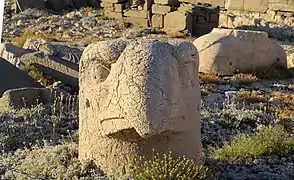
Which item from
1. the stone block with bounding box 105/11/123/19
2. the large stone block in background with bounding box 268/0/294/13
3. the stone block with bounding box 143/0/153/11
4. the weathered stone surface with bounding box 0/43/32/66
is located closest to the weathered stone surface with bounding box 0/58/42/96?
the weathered stone surface with bounding box 0/43/32/66

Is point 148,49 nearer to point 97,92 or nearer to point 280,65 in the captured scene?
point 97,92

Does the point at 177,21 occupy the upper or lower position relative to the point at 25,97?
lower

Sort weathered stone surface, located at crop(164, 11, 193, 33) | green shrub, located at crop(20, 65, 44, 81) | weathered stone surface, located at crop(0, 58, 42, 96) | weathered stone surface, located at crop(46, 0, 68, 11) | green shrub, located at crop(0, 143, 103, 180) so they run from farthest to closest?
1. weathered stone surface, located at crop(46, 0, 68, 11)
2. weathered stone surface, located at crop(164, 11, 193, 33)
3. green shrub, located at crop(20, 65, 44, 81)
4. weathered stone surface, located at crop(0, 58, 42, 96)
5. green shrub, located at crop(0, 143, 103, 180)

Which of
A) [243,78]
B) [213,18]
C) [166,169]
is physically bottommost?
[243,78]

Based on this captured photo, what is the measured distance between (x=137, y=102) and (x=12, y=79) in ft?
18.1

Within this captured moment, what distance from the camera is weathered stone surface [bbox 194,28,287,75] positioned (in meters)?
13.1

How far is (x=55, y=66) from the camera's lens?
11.8 m

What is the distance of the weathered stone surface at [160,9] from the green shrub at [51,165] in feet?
45.7

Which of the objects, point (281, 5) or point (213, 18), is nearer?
point (213, 18)

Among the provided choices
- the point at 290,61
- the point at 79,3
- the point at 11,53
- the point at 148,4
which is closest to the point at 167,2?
the point at 148,4

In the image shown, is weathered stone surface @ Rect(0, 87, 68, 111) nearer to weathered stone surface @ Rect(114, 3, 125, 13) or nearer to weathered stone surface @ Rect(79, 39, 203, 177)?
weathered stone surface @ Rect(79, 39, 203, 177)

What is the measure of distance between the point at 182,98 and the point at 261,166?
1.31 m

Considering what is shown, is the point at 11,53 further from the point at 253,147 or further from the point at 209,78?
the point at 253,147

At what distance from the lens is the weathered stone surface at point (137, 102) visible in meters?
4.84
